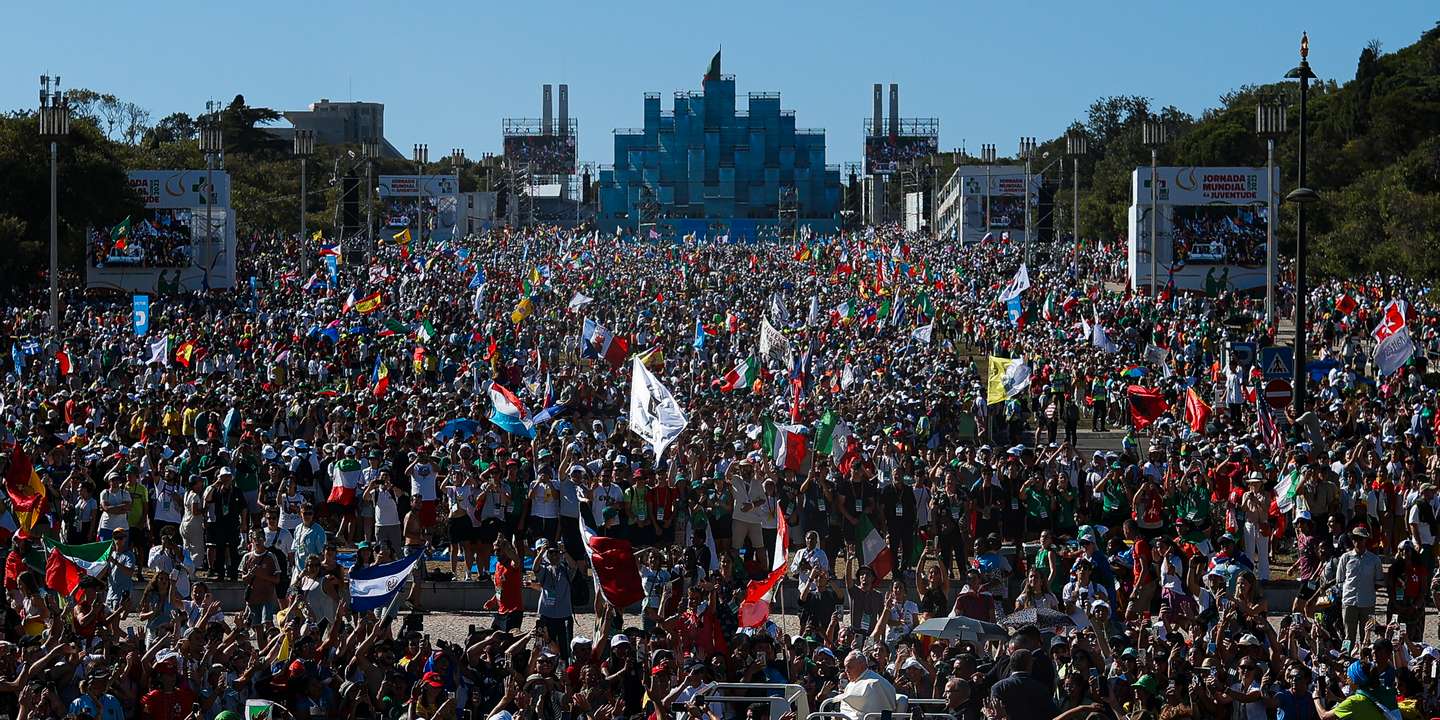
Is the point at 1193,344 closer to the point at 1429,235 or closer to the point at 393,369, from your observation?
the point at 1429,235

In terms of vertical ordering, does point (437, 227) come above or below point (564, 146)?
below

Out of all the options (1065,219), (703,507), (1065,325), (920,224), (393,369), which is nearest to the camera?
(703,507)

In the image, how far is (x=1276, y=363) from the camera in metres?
24.9

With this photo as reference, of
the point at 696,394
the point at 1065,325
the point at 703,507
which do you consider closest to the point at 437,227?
the point at 1065,325

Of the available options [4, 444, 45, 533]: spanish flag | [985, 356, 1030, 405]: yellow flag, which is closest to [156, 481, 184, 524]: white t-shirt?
[4, 444, 45, 533]: spanish flag

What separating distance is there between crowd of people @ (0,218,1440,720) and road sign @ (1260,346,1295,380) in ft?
1.60

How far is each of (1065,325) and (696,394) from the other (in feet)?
43.6

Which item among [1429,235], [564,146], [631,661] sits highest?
[564,146]

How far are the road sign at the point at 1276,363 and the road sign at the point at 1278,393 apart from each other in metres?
0.11

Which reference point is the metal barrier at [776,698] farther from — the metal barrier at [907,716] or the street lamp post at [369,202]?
the street lamp post at [369,202]

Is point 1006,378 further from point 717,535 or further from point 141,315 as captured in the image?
point 141,315

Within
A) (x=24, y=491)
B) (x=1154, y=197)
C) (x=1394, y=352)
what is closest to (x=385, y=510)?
(x=24, y=491)

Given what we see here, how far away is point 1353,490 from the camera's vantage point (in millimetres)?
18391

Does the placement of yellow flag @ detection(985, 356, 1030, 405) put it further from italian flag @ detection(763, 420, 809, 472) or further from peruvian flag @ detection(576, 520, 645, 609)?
peruvian flag @ detection(576, 520, 645, 609)
